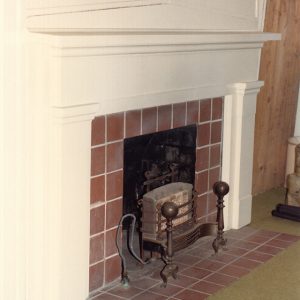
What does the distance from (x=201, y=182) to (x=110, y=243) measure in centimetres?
79

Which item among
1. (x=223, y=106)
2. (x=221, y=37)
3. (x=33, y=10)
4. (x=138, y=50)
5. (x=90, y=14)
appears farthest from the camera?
(x=223, y=106)

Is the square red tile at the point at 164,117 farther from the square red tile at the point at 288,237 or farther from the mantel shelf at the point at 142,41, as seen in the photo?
the square red tile at the point at 288,237

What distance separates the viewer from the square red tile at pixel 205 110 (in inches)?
130

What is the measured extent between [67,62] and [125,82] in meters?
0.38

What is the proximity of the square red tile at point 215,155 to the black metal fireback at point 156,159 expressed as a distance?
0.16 m

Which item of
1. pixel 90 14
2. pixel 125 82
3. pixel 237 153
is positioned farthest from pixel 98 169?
pixel 237 153

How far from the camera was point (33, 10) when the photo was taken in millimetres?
2230

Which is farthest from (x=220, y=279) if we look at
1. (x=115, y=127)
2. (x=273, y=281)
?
(x=115, y=127)

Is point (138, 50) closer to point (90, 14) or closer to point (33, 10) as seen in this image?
point (90, 14)

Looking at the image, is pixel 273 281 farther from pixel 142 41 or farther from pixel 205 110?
pixel 142 41

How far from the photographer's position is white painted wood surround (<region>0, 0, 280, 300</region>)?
2273mm

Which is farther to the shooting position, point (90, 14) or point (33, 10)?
point (90, 14)

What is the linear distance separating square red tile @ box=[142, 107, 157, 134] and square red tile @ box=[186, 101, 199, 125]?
0.93ft

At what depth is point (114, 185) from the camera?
2.75 meters
